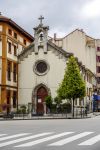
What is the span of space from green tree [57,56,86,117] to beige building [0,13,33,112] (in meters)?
6.98

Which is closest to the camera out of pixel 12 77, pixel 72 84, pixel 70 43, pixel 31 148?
pixel 31 148

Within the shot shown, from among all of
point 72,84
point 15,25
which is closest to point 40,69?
point 15,25

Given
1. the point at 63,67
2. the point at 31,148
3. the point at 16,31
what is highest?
the point at 16,31

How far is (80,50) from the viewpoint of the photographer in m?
83.4

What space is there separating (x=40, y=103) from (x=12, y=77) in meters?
5.65

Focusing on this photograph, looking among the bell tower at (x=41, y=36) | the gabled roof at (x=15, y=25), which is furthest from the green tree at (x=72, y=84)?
the gabled roof at (x=15, y=25)

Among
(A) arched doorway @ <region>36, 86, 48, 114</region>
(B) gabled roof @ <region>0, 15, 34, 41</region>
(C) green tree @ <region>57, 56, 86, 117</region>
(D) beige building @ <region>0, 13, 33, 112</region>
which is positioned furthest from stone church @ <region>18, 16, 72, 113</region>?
(C) green tree @ <region>57, 56, 86, 117</region>

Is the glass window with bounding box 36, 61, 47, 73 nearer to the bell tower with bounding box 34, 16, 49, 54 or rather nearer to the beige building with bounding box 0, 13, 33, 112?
the bell tower with bounding box 34, 16, 49, 54

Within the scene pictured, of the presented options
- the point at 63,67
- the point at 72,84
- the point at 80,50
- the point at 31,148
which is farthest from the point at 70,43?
the point at 31,148

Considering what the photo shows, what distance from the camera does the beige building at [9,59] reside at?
170 feet

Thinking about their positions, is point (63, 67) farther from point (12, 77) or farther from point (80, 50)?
point (80, 50)

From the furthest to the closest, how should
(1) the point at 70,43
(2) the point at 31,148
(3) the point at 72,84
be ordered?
(1) the point at 70,43
(3) the point at 72,84
(2) the point at 31,148

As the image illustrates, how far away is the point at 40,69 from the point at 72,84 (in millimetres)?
7707

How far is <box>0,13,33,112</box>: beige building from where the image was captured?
2041 inches
